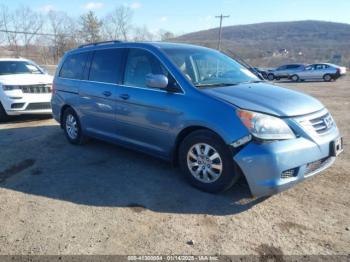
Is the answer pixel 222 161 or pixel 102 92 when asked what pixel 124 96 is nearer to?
pixel 102 92

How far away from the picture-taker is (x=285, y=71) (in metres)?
30.7

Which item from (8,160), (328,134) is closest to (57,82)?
(8,160)

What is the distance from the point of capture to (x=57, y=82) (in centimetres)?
690

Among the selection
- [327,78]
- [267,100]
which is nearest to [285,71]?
[327,78]

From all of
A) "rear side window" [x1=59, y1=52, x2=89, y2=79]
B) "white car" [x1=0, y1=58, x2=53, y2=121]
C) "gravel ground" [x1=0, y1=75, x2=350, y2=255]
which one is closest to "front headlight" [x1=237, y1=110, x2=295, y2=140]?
"gravel ground" [x1=0, y1=75, x2=350, y2=255]

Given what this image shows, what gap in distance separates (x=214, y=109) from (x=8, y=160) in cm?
373

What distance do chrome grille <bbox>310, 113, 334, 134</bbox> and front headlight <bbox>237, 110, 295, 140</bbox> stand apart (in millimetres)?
415

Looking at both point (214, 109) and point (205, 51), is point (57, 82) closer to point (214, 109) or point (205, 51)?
point (205, 51)

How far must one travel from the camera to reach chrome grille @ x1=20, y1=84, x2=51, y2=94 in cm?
891

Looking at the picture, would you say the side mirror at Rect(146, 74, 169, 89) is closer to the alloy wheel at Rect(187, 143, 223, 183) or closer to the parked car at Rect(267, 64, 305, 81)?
the alloy wheel at Rect(187, 143, 223, 183)

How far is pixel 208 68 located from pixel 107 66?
1692mm

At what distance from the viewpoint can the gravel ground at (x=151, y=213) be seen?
3.26 metres

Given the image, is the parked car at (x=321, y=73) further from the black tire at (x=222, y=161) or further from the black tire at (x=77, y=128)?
the black tire at (x=222, y=161)

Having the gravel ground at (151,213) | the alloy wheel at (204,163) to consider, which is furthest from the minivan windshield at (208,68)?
the gravel ground at (151,213)
